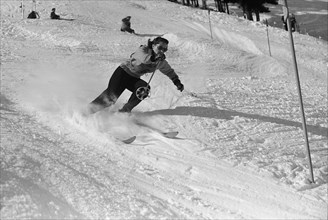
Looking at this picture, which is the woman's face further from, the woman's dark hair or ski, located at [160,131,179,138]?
ski, located at [160,131,179,138]

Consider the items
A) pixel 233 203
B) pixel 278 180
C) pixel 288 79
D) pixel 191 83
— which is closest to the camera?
pixel 233 203

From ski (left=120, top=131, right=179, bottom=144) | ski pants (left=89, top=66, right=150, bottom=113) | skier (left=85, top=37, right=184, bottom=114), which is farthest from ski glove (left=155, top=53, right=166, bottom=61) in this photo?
ski (left=120, top=131, right=179, bottom=144)

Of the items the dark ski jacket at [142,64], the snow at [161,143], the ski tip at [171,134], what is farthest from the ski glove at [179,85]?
the ski tip at [171,134]

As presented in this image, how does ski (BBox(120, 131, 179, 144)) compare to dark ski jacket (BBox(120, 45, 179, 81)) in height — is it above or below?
below

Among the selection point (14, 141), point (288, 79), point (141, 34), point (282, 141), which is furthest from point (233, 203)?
point (141, 34)

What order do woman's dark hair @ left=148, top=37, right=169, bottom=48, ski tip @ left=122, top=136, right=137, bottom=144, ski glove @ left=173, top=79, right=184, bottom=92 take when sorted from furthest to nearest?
ski glove @ left=173, top=79, right=184, bottom=92
woman's dark hair @ left=148, top=37, right=169, bottom=48
ski tip @ left=122, top=136, right=137, bottom=144

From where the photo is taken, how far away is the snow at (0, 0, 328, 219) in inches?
202

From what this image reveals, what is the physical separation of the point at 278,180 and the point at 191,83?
6467 millimetres

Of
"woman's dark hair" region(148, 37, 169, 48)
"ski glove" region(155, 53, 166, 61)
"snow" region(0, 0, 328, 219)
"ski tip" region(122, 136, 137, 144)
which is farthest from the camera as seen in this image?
"ski glove" region(155, 53, 166, 61)

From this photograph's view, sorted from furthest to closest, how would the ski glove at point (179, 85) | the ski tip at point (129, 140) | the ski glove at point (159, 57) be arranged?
the ski glove at point (179, 85)
the ski glove at point (159, 57)
the ski tip at point (129, 140)

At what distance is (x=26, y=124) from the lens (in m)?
7.68

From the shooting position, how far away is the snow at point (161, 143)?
5.14 m

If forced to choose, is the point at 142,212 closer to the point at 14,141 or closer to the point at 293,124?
the point at 14,141

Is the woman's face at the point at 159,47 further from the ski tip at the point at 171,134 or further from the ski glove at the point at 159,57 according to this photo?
the ski tip at the point at 171,134
